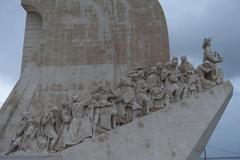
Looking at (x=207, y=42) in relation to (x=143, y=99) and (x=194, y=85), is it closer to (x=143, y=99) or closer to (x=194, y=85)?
(x=194, y=85)

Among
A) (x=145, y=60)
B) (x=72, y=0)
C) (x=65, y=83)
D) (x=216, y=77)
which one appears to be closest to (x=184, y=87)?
(x=216, y=77)

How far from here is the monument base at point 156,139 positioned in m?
7.88

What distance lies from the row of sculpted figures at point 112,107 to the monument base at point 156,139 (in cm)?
27

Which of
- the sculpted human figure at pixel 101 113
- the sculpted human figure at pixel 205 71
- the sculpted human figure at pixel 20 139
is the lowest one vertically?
the sculpted human figure at pixel 20 139

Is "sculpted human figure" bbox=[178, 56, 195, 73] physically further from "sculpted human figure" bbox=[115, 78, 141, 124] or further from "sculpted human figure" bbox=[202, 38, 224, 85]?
"sculpted human figure" bbox=[115, 78, 141, 124]

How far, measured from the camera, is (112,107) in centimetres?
858

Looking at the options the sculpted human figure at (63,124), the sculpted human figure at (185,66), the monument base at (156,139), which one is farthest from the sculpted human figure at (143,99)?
the sculpted human figure at (63,124)

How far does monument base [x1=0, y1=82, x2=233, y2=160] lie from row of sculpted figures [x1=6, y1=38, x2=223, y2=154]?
271mm

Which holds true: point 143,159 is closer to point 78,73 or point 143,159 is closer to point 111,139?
point 111,139

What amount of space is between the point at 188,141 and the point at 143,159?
44.2 inches

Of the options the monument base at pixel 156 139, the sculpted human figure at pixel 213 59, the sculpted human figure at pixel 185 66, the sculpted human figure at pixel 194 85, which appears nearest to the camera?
the monument base at pixel 156 139

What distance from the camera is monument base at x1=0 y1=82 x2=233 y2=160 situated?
Result: 7.88m

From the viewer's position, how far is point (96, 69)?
10508 millimetres

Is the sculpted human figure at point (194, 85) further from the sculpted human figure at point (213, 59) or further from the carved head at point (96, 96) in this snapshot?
the carved head at point (96, 96)
